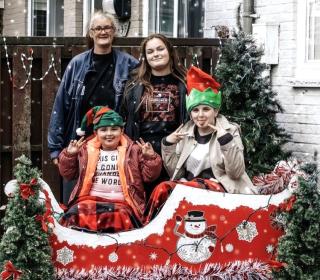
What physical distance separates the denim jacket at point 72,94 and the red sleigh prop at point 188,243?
1.39 meters

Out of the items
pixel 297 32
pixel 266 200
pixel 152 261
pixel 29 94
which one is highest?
pixel 297 32

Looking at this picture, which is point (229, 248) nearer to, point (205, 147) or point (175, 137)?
point (205, 147)

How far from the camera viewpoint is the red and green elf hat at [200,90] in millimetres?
6062

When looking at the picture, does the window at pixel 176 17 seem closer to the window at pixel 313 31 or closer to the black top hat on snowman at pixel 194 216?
the window at pixel 313 31

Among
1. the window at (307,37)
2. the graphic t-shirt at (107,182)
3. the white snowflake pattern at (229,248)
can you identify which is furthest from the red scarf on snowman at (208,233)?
the window at (307,37)

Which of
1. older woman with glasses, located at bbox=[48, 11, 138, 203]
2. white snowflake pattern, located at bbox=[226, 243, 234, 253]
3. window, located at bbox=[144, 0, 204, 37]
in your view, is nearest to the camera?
white snowflake pattern, located at bbox=[226, 243, 234, 253]

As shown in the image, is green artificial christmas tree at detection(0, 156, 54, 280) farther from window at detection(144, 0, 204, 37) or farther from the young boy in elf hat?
window at detection(144, 0, 204, 37)

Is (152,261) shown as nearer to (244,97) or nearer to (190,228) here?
(190,228)

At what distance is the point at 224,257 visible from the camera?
5.58 meters

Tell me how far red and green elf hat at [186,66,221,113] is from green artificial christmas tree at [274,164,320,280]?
3.39 ft

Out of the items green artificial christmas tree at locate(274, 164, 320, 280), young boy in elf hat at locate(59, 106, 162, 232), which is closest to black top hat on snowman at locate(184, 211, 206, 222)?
young boy in elf hat at locate(59, 106, 162, 232)

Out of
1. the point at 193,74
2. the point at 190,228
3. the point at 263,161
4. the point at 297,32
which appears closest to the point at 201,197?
the point at 190,228

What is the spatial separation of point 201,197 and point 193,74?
1.02 meters

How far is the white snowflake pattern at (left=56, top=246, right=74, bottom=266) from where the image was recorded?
5.45 meters
